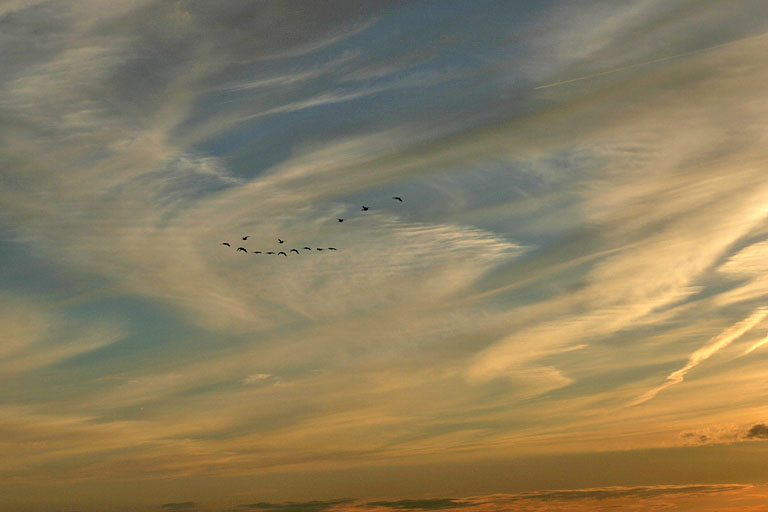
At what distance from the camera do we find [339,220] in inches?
7618

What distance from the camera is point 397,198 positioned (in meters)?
186

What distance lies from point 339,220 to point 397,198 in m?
26.6
